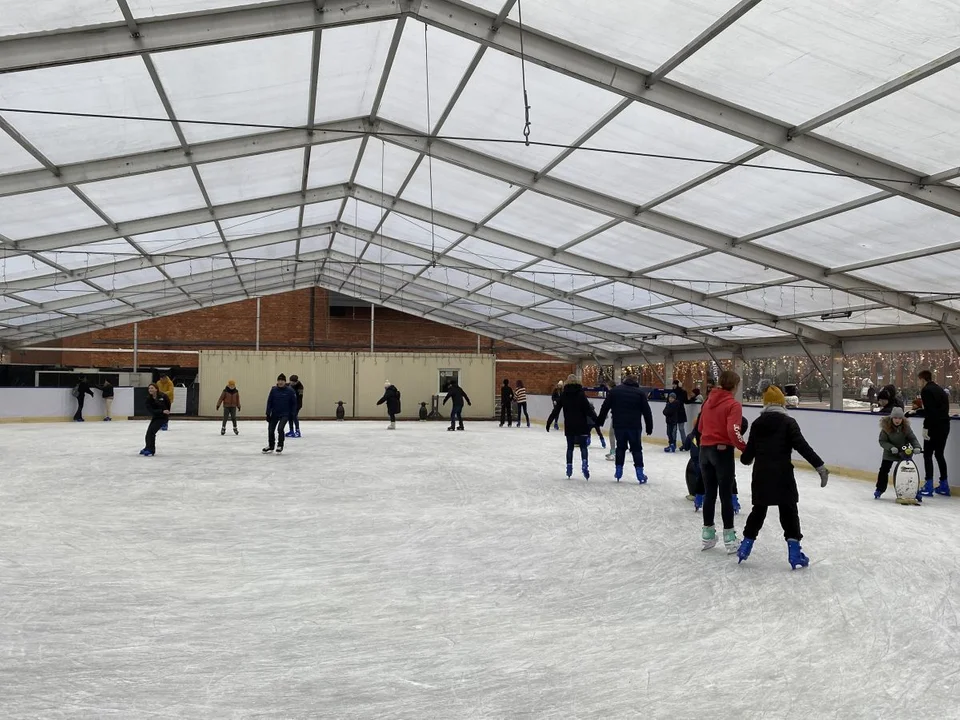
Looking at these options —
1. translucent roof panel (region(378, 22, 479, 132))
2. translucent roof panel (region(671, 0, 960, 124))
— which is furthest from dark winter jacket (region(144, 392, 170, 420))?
translucent roof panel (region(671, 0, 960, 124))

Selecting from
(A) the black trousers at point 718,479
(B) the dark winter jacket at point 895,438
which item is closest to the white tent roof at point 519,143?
(B) the dark winter jacket at point 895,438

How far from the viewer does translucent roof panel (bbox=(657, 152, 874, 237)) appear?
11.1 meters

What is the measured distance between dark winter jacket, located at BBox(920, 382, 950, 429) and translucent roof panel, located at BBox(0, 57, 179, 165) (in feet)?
34.3

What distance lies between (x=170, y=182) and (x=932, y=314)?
15.9m

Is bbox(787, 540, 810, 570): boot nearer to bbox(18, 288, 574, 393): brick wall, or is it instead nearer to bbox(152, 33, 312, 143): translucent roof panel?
bbox(152, 33, 312, 143): translucent roof panel

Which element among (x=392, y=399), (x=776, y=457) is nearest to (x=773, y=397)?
(x=776, y=457)

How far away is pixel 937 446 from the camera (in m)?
10.0

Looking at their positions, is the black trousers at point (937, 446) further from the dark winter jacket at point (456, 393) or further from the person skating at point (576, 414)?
the dark winter jacket at point (456, 393)

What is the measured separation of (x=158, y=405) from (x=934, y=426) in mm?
11560

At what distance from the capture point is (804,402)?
25.3 m

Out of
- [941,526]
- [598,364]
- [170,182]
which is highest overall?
[170,182]

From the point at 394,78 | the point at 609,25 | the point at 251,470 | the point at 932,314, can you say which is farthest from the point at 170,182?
the point at 932,314

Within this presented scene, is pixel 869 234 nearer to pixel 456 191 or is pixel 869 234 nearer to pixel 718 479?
pixel 456 191

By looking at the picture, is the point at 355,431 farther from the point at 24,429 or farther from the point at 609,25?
the point at 609,25
